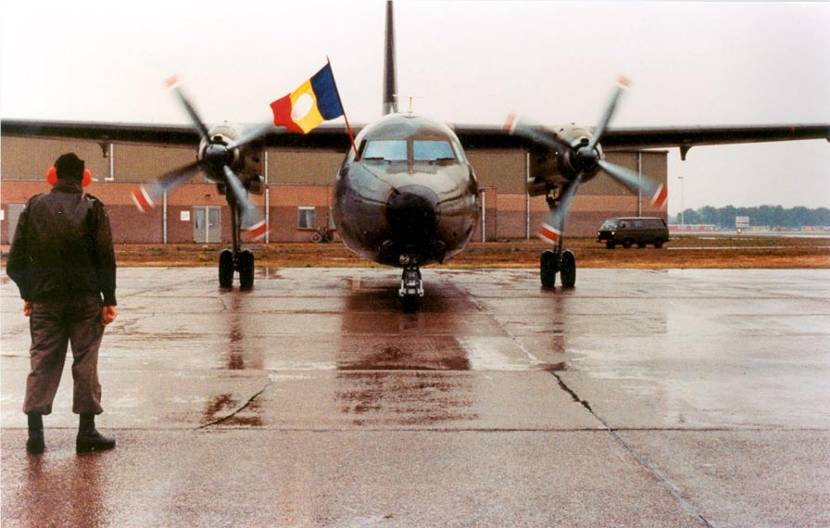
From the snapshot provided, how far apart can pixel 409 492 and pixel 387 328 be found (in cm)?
742

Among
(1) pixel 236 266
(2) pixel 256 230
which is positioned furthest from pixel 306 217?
(2) pixel 256 230

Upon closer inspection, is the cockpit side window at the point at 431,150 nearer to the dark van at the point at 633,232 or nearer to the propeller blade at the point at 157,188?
the propeller blade at the point at 157,188

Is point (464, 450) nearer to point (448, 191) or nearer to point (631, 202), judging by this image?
point (448, 191)

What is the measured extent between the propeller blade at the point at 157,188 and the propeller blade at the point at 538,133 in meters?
7.50

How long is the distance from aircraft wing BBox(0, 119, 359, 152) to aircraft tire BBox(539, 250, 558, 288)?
5.72m

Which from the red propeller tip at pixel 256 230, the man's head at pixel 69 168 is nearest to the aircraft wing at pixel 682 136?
the red propeller tip at pixel 256 230

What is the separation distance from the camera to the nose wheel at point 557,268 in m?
20.0

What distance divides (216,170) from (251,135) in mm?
1342

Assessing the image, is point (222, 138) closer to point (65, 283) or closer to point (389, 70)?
point (389, 70)

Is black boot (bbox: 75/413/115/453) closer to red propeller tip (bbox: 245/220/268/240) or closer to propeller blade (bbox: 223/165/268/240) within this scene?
red propeller tip (bbox: 245/220/268/240)

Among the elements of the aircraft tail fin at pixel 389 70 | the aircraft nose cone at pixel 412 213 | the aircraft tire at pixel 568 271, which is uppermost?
the aircraft tail fin at pixel 389 70

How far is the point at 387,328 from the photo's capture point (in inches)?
476

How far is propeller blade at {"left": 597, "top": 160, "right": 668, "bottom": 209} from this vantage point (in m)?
19.1

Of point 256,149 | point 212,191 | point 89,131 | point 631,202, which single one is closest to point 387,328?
point 256,149
